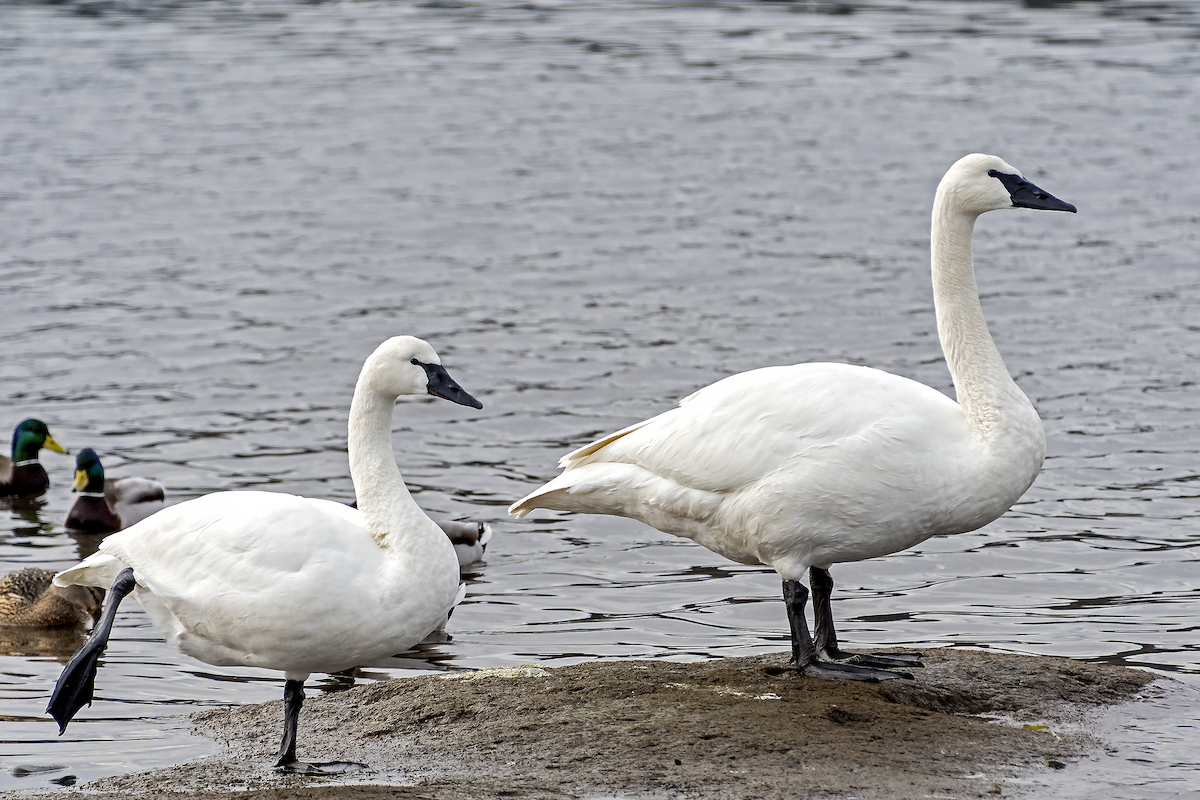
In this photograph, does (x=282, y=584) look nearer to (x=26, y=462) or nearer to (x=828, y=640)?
(x=828, y=640)

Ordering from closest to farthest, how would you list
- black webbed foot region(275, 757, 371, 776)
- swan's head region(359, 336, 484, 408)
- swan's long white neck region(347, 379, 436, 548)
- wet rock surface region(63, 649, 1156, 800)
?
wet rock surface region(63, 649, 1156, 800)
black webbed foot region(275, 757, 371, 776)
swan's long white neck region(347, 379, 436, 548)
swan's head region(359, 336, 484, 408)

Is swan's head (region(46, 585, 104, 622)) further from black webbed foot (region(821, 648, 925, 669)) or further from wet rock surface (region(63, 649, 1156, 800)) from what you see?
black webbed foot (region(821, 648, 925, 669))

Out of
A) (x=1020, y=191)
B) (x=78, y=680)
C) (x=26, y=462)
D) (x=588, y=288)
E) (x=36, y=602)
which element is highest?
(x=1020, y=191)

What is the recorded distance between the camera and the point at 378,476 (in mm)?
6457

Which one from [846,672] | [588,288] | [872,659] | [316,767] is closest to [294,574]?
[316,767]

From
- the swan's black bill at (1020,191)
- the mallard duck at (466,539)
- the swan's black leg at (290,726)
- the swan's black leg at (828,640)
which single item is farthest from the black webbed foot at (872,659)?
the mallard duck at (466,539)

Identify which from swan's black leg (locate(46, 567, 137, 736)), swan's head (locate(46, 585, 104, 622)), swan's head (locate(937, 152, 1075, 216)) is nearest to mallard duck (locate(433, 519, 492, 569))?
swan's head (locate(46, 585, 104, 622))

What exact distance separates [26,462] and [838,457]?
8573 mm

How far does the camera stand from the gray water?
9.22 m

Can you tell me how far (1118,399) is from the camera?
46.0ft

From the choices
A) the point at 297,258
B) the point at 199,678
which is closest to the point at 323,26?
the point at 297,258

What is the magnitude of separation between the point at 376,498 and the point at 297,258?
13.7 m

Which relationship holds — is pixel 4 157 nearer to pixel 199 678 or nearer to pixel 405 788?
pixel 199 678

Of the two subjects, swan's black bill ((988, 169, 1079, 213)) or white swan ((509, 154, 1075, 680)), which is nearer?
white swan ((509, 154, 1075, 680))
